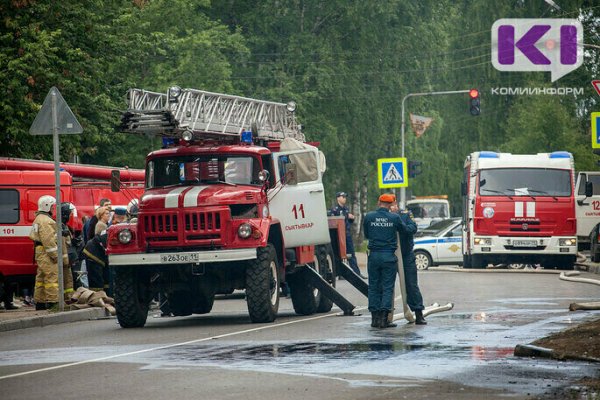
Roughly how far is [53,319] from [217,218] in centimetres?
348

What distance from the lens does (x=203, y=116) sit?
20391 millimetres

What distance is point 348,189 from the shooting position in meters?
67.7

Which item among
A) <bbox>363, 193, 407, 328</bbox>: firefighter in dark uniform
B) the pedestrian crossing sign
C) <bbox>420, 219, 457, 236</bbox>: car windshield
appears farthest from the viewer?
the pedestrian crossing sign

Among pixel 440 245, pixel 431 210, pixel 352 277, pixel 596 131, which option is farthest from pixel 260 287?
pixel 431 210

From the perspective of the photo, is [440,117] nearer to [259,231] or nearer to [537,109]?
[537,109]

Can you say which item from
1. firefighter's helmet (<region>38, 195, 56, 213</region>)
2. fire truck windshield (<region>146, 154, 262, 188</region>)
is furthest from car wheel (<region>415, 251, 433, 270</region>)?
fire truck windshield (<region>146, 154, 262, 188</region>)

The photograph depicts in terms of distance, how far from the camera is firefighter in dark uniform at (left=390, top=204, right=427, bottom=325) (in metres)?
18.2

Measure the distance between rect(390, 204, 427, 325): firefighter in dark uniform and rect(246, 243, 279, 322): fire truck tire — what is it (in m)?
1.84

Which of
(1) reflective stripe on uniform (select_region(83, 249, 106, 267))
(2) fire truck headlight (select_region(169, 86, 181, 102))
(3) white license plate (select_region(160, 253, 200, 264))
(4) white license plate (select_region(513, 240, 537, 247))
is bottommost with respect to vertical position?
(4) white license plate (select_region(513, 240, 537, 247))

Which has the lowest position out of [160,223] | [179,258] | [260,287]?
[260,287]

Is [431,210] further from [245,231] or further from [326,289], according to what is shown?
[245,231]

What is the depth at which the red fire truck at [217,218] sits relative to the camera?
18.7 meters

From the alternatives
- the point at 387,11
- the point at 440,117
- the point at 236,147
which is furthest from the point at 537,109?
the point at 236,147

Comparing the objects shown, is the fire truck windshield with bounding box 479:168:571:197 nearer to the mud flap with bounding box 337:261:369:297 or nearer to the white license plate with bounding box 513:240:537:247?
the white license plate with bounding box 513:240:537:247
